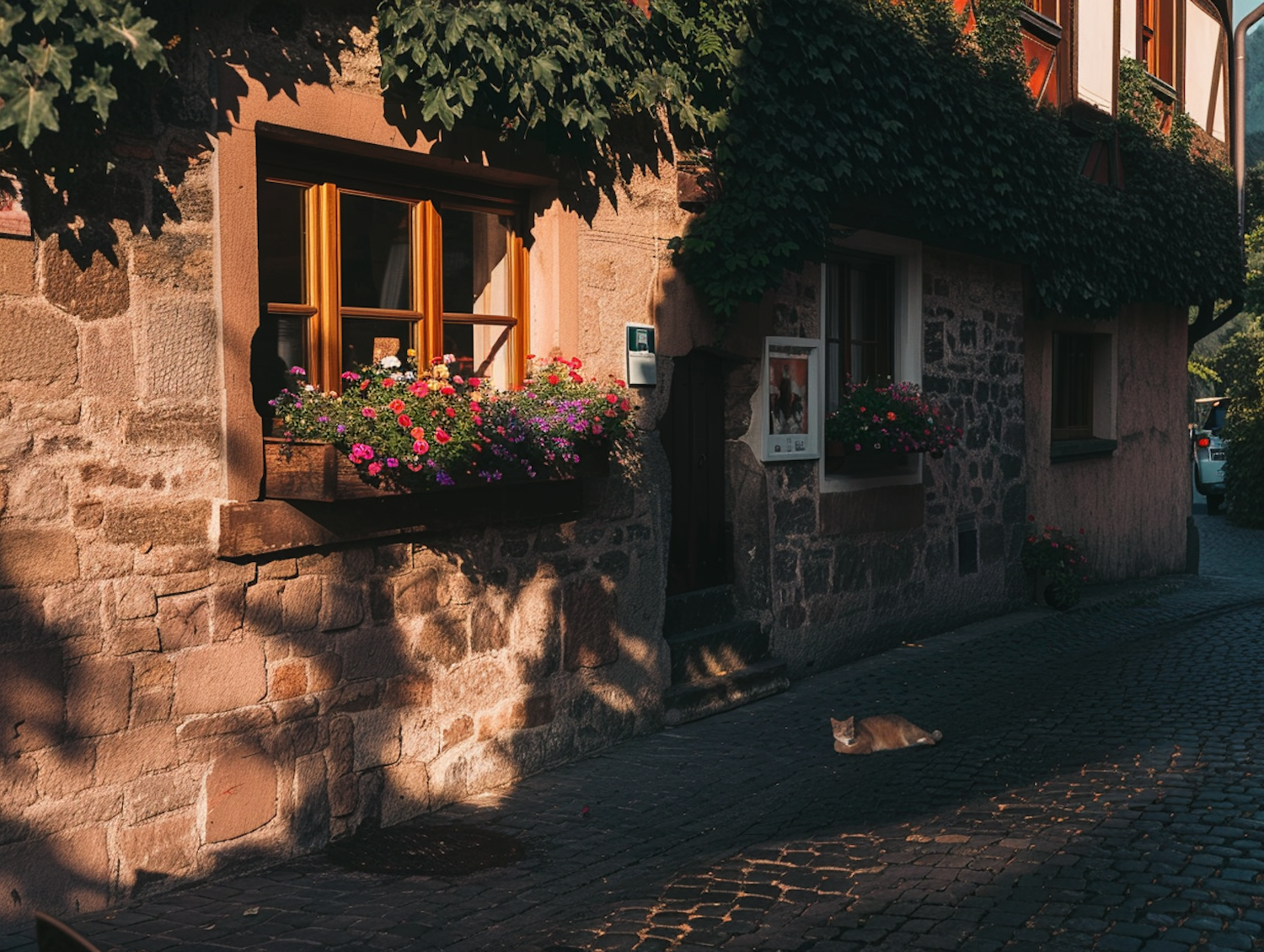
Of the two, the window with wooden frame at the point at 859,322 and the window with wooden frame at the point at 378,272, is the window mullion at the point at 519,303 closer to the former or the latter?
the window with wooden frame at the point at 378,272

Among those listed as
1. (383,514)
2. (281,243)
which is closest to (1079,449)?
(383,514)

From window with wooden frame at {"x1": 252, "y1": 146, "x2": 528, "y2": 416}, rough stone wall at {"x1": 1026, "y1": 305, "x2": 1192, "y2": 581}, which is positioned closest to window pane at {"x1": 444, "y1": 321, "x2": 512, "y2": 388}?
window with wooden frame at {"x1": 252, "y1": 146, "x2": 528, "y2": 416}

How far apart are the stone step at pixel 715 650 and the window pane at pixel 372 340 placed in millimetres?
2244

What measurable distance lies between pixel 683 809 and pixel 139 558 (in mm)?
2431

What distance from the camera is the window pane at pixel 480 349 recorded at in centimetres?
616

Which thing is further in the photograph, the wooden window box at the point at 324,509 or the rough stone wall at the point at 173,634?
the wooden window box at the point at 324,509

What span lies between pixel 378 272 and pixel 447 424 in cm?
90

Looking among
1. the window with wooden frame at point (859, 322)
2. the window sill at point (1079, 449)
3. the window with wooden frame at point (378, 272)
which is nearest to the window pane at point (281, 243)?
the window with wooden frame at point (378, 272)

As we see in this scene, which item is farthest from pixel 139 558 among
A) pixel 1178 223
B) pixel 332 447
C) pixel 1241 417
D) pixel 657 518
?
pixel 1241 417

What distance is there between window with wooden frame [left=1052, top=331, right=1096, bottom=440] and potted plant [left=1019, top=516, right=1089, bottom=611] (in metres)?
1.55

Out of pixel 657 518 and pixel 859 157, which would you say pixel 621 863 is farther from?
pixel 859 157

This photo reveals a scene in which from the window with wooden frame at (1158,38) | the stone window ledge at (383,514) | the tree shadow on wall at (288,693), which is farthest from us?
the window with wooden frame at (1158,38)

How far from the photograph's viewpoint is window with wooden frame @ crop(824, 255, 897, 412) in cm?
918

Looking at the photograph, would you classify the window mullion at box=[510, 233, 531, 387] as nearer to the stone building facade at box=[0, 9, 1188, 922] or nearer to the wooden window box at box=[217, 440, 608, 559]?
the stone building facade at box=[0, 9, 1188, 922]
